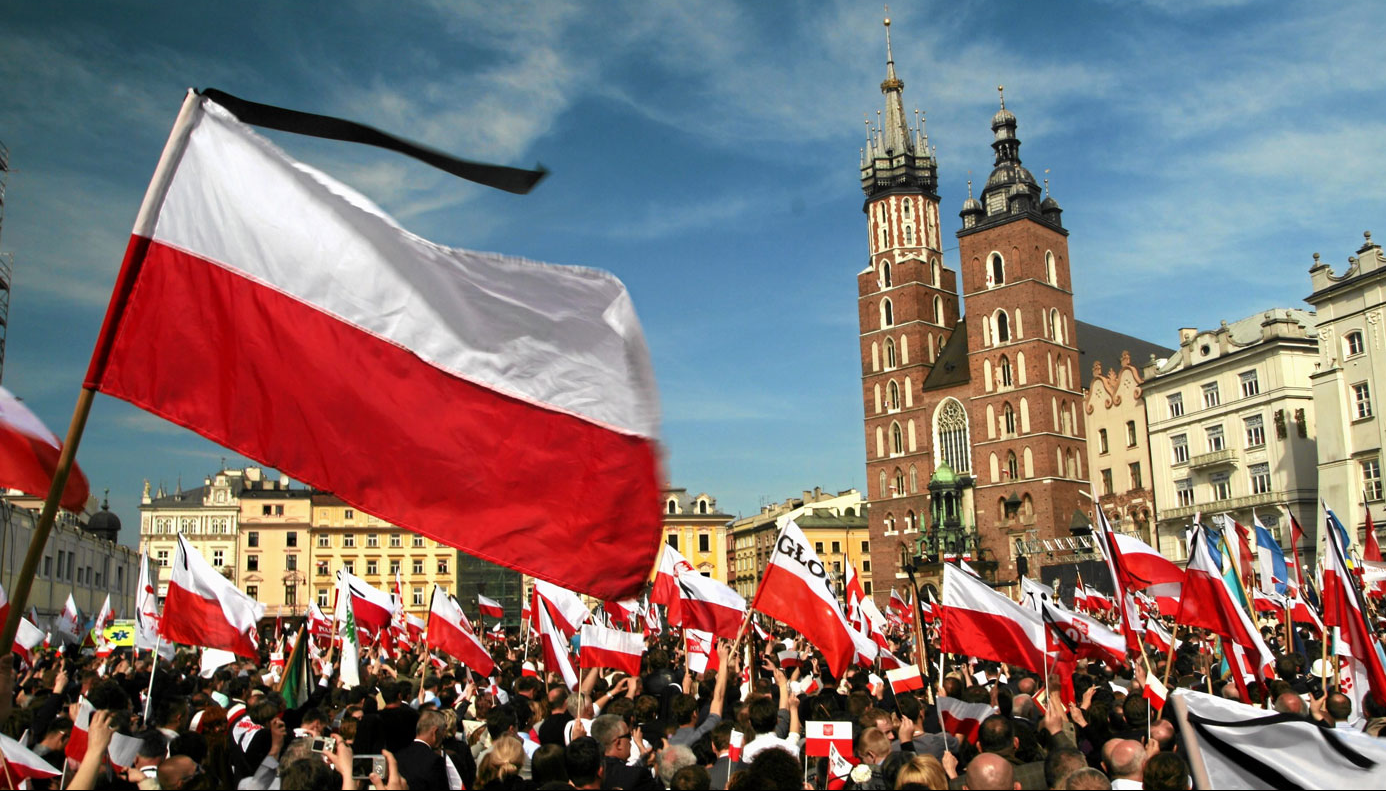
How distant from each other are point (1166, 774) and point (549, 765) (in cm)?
294

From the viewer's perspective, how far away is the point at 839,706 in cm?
1005

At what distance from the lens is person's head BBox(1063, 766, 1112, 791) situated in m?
4.91

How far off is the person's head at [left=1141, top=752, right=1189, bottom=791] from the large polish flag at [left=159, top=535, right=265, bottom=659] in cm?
953

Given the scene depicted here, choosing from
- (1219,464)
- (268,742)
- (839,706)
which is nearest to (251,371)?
(268,742)

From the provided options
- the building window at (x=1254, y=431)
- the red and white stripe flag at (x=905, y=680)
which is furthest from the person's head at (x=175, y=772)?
the building window at (x=1254, y=431)

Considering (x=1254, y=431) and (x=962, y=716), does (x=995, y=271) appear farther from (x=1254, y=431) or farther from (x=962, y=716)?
(x=962, y=716)

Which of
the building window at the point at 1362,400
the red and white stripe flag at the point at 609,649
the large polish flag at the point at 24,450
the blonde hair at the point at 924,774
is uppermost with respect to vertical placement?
the building window at the point at 1362,400

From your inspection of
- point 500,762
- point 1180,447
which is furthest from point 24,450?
point 1180,447

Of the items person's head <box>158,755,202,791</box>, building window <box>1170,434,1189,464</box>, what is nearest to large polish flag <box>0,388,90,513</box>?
person's head <box>158,755,202,791</box>

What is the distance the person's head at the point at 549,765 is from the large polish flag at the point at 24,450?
2818 millimetres

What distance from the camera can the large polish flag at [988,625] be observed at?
11.1 m

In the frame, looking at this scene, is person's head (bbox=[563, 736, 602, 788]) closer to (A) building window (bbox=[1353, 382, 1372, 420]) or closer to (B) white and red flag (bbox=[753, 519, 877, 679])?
(B) white and red flag (bbox=[753, 519, 877, 679])

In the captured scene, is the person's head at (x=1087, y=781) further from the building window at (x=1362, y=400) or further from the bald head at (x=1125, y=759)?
the building window at (x=1362, y=400)

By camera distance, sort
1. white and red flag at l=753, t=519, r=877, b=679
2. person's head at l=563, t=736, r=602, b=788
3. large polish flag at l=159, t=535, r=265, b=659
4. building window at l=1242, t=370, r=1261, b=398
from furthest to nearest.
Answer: building window at l=1242, t=370, r=1261, b=398 < large polish flag at l=159, t=535, r=265, b=659 < white and red flag at l=753, t=519, r=877, b=679 < person's head at l=563, t=736, r=602, b=788
